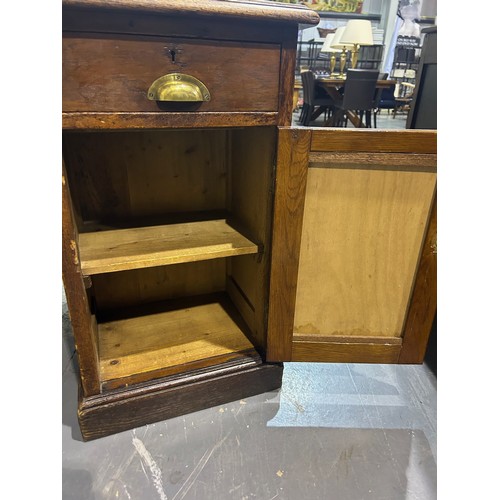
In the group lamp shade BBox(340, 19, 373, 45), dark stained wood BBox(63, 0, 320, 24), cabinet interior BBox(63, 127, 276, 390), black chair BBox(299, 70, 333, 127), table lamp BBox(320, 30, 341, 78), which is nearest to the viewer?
dark stained wood BBox(63, 0, 320, 24)

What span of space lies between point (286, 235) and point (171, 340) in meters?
0.55

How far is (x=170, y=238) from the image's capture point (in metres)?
1.03

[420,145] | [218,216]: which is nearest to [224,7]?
[420,145]

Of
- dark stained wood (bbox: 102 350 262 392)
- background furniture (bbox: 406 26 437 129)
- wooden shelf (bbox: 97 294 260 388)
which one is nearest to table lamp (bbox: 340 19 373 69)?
background furniture (bbox: 406 26 437 129)

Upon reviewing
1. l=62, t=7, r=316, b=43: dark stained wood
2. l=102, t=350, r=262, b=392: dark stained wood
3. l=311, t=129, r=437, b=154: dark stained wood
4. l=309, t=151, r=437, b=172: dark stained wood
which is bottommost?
l=102, t=350, r=262, b=392: dark stained wood

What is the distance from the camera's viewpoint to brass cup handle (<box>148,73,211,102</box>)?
70 centimetres

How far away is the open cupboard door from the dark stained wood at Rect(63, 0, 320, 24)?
205mm

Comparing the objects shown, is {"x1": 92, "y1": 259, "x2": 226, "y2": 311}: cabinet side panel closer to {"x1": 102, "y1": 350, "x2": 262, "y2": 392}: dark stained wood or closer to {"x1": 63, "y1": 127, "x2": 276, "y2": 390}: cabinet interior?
{"x1": 63, "y1": 127, "x2": 276, "y2": 390}: cabinet interior

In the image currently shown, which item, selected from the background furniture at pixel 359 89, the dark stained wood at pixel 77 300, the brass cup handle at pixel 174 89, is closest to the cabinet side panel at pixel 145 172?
the dark stained wood at pixel 77 300

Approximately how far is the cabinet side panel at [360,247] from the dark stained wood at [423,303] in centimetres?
2

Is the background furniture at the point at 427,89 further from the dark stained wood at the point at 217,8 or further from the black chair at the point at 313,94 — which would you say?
the black chair at the point at 313,94

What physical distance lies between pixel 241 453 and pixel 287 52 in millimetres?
943

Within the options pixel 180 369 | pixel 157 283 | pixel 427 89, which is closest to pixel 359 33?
pixel 427 89

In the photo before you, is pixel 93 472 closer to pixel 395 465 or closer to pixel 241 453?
pixel 241 453
